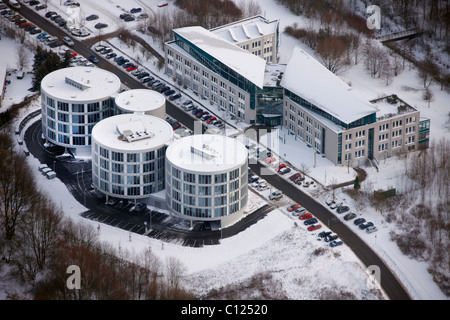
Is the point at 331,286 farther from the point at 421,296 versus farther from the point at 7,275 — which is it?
the point at 7,275

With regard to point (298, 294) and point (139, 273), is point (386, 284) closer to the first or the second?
point (298, 294)

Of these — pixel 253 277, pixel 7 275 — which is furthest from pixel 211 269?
pixel 7 275

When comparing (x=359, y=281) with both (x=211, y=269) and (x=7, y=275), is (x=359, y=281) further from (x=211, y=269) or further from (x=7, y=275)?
(x=7, y=275)

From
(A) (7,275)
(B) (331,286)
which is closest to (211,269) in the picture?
(B) (331,286)
